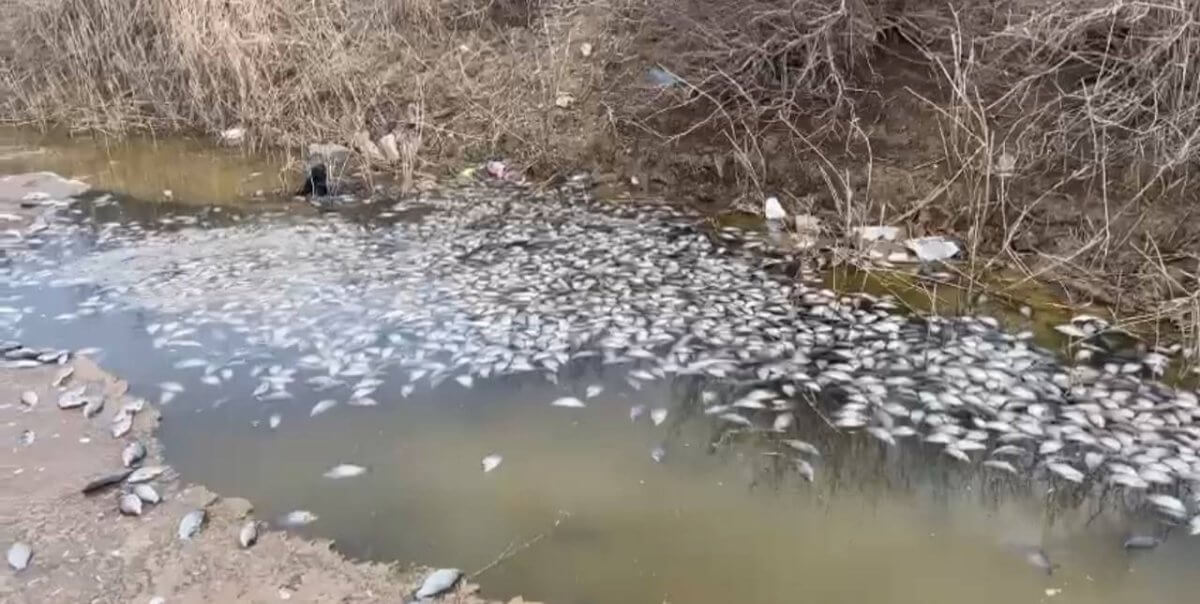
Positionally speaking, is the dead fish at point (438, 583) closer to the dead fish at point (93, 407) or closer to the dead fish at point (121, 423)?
the dead fish at point (121, 423)

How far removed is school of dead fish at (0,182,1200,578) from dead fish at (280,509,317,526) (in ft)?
0.04

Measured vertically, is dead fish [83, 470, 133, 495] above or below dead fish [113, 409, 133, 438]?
below

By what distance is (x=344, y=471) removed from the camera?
14.5ft

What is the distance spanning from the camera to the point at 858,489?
168 inches

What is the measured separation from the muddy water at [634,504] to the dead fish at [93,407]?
22 cm

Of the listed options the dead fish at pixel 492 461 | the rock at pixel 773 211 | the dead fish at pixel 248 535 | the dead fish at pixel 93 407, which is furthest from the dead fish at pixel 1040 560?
the dead fish at pixel 93 407

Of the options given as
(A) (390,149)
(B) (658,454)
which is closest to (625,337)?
(B) (658,454)

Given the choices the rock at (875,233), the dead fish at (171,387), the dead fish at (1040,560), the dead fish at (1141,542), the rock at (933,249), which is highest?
the rock at (875,233)

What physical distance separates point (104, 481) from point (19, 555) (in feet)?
1.83

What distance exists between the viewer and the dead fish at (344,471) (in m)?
4.39

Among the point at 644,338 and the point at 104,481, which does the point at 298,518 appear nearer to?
the point at 104,481

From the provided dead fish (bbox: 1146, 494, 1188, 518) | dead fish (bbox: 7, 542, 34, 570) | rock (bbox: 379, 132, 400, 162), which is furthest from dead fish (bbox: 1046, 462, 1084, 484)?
rock (bbox: 379, 132, 400, 162)

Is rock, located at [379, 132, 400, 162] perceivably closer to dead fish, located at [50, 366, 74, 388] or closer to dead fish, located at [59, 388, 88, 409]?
dead fish, located at [50, 366, 74, 388]

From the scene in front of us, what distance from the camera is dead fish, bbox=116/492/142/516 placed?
13.3 feet
